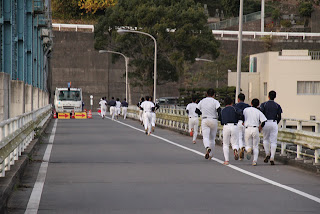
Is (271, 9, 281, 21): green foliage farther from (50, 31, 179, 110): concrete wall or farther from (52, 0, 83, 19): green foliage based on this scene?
(52, 0, 83, 19): green foliage

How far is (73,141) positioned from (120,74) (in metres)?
76.6

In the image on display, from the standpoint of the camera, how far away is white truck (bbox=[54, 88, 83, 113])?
72.5 m

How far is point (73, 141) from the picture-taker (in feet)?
99.9

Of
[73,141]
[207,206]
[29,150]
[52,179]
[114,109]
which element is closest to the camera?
[207,206]

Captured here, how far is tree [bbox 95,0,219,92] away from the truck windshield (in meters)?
6.07

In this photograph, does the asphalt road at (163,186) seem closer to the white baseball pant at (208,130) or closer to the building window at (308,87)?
the white baseball pant at (208,130)

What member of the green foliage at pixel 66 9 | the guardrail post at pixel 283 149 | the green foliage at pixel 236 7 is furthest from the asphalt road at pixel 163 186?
the green foliage at pixel 236 7

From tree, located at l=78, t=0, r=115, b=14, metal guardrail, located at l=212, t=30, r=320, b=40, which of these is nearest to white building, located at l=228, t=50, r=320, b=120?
metal guardrail, located at l=212, t=30, r=320, b=40

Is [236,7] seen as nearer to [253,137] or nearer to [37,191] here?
[253,137]

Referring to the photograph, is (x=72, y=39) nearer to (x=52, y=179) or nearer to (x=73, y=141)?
(x=73, y=141)

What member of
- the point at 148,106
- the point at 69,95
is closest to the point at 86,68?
the point at 69,95

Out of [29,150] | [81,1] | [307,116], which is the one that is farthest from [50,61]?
[29,150]

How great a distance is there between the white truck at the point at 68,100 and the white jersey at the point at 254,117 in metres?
53.8

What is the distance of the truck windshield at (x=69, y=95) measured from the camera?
2889 inches
